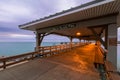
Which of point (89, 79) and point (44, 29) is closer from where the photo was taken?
point (89, 79)

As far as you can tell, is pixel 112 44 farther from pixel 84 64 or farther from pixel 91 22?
pixel 84 64

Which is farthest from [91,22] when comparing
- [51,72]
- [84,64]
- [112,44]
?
[51,72]

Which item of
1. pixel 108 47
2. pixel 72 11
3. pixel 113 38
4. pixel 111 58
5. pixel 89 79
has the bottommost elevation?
pixel 89 79

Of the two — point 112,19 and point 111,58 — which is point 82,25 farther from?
point 111,58

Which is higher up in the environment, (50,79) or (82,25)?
(82,25)

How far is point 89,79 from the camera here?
3.77 m

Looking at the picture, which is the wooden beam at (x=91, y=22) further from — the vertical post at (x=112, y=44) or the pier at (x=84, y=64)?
the vertical post at (x=112, y=44)

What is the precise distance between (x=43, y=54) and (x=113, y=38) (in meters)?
5.59

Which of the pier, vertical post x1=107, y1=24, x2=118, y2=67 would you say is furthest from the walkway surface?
vertical post x1=107, y1=24, x2=118, y2=67

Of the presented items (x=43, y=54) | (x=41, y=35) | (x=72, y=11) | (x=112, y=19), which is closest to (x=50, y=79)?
(x=72, y=11)

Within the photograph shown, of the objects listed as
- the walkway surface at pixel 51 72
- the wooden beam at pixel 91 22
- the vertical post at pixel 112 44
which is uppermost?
the wooden beam at pixel 91 22

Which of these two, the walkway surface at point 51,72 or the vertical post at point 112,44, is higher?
the vertical post at point 112,44

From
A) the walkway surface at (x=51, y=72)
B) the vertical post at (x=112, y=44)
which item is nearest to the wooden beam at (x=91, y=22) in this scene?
the vertical post at (x=112, y=44)

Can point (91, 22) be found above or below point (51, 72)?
above
